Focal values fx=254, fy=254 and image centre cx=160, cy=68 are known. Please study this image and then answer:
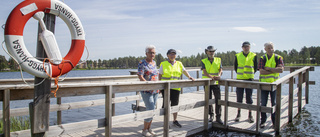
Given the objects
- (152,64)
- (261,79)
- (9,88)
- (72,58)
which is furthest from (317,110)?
(9,88)

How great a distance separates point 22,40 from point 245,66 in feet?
14.4

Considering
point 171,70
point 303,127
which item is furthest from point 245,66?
point 303,127

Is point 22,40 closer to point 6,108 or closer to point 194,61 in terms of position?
point 6,108

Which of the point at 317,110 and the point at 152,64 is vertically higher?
the point at 152,64

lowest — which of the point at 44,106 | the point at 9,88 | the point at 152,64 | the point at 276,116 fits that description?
the point at 276,116

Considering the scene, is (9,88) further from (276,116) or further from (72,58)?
(276,116)

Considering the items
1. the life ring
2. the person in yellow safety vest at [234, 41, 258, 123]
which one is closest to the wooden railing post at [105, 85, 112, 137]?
the life ring

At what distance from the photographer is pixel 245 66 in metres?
5.55

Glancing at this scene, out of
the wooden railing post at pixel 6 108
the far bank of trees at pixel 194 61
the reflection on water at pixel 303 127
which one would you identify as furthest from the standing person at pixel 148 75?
the far bank of trees at pixel 194 61

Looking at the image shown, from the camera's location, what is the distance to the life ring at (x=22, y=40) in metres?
2.62

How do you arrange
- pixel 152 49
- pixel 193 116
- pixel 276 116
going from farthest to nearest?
pixel 193 116, pixel 276 116, pixel 152 49

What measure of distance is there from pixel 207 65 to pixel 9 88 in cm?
382

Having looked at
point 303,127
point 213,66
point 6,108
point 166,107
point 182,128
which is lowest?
point 303,127

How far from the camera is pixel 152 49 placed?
429 cm
